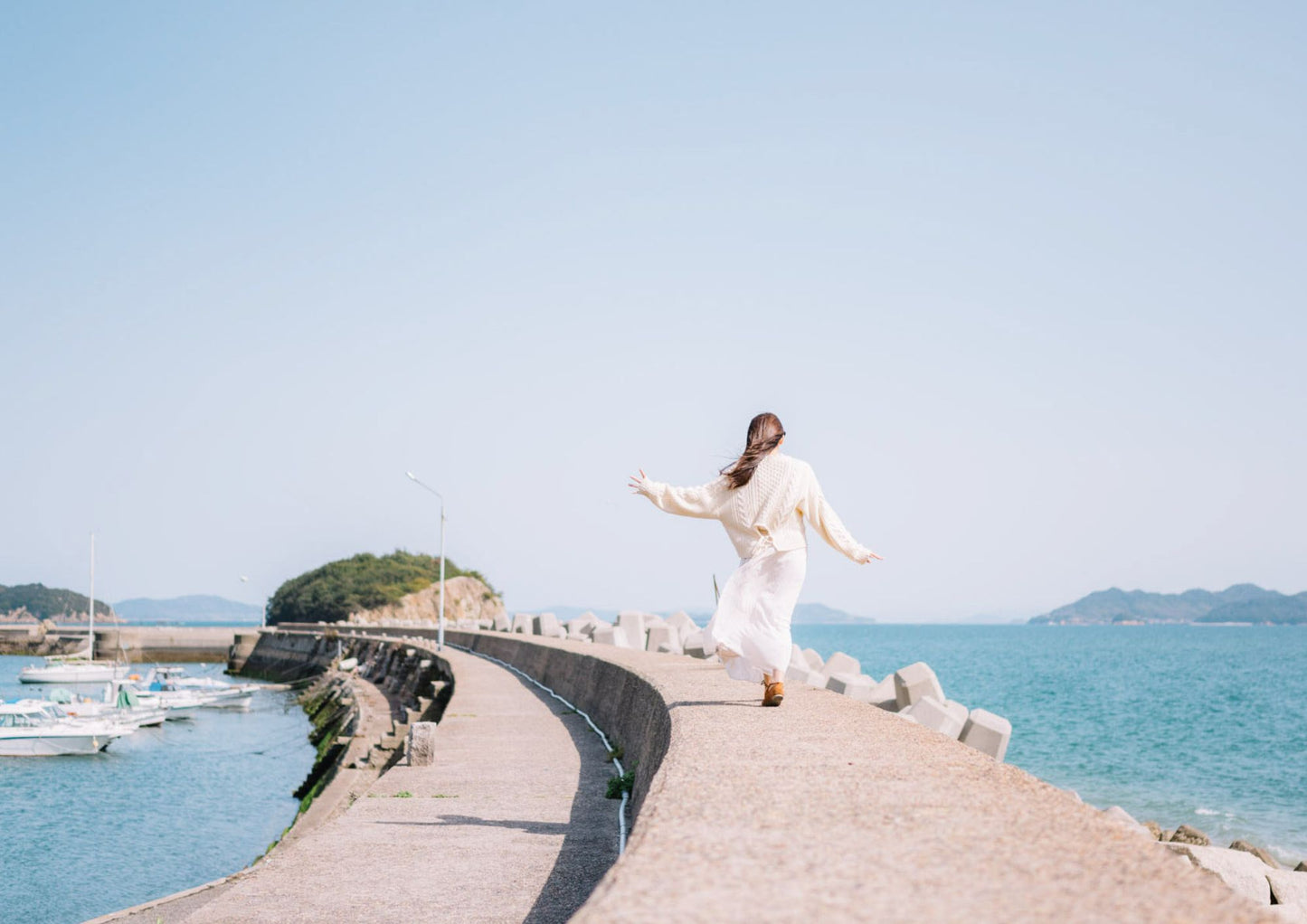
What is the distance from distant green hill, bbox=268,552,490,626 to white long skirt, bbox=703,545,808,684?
3312 inches

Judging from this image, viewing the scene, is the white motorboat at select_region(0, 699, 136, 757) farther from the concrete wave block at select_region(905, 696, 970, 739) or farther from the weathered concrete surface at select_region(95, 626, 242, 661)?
the weathered concrete surface at select_region(95, 626, 242, 661)

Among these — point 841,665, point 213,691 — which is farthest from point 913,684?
point 213,691

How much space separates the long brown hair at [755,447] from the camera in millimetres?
7832

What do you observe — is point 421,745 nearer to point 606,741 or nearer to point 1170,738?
point 606,741

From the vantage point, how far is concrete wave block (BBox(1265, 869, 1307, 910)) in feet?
27.9

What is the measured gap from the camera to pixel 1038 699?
52500mm

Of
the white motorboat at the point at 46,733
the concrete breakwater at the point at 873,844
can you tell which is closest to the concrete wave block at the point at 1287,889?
the concrete breakwater at the point at 873,844

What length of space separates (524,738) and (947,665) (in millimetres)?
77380

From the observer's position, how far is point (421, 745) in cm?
1063

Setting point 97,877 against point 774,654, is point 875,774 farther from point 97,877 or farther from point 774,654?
point 97,877

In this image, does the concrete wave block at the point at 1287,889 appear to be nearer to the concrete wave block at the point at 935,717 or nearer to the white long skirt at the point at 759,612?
the concrete wave block at the point at 935,717

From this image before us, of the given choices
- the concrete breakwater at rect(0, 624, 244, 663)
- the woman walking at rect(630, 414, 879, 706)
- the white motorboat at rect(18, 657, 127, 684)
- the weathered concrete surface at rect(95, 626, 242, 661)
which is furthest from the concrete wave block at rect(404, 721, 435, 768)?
the weathered concrete surface at rect(95, 626, 242, 661)

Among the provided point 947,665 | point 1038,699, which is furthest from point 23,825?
point 947,665

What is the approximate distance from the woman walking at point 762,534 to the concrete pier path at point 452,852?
5.31ft
